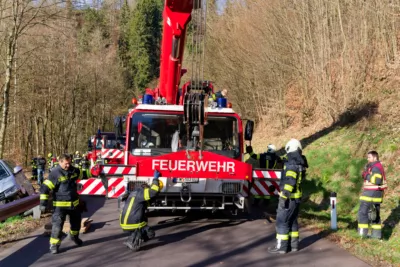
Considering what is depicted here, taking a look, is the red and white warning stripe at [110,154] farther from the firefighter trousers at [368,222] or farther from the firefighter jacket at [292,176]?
the firefighter trousers at [368,222]

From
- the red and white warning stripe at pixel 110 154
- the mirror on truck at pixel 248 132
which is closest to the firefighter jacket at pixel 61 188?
the mirror on truck at pixel 248 132

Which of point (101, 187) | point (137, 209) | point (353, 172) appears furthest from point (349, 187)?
point (101, 187)

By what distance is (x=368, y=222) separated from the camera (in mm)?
7148

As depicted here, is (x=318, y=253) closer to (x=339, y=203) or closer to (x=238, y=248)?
(x=238, y=248)

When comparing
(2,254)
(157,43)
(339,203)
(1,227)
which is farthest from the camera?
(157,43)

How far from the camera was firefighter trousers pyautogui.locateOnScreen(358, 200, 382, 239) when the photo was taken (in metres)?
6.97

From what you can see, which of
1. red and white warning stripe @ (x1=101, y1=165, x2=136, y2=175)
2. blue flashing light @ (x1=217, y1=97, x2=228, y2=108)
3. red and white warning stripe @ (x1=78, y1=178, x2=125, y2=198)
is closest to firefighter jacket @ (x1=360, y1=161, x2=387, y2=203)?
blue flashing light @ (x1=217, y1=97, x2=228, y2=108)

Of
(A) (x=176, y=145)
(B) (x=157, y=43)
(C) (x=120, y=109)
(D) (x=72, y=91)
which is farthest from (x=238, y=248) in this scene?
(B) (x=157, y=43)

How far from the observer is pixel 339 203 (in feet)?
31.2

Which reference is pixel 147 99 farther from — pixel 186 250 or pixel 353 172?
pixel 353 172

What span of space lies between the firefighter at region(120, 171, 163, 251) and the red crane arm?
10.8ft

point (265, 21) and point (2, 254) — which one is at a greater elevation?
point (265, 21)

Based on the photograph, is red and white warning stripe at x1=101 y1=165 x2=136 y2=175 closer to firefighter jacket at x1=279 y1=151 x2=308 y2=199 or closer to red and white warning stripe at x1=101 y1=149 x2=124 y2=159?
firefighter jacket at x1=279 y1=151 x2=308 y2=199

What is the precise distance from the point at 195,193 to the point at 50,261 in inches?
108
